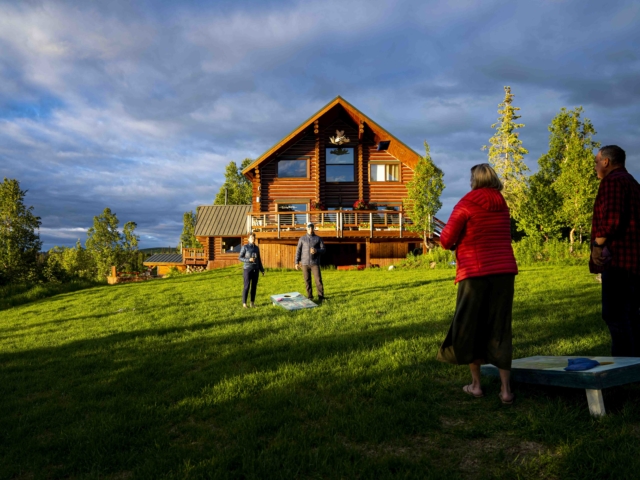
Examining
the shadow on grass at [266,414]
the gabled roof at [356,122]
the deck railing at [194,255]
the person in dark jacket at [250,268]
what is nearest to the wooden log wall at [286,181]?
the gabled roof at [356,122]

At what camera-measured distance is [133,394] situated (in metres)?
4.86

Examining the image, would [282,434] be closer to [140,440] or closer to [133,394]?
[140,440]

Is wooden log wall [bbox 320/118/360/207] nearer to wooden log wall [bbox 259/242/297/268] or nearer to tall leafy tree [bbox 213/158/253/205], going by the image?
wooden log wall [bbox 259/242/297/268]

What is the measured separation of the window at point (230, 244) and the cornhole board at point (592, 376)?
32.4 m

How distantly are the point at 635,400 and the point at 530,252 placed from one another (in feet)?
59.0

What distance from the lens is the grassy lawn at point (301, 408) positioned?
317 centimetres

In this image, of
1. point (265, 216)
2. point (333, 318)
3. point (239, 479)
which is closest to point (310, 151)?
point (265, 216)

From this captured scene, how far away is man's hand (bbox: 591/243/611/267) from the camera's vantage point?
4070 mm

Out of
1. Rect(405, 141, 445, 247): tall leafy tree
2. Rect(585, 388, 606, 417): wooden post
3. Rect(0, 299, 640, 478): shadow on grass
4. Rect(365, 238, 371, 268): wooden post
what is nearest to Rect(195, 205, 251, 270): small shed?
Rect(365, 238, 371, 268): wooden post

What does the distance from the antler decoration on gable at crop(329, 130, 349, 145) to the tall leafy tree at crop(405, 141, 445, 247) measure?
18.3 feet

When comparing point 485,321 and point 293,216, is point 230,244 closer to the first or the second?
point 293,216

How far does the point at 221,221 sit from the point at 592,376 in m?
34.3

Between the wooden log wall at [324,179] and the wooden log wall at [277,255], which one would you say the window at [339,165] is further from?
the wooden log wall at [277,255]

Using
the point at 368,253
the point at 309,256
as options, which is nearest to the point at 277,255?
the point at 368,253
